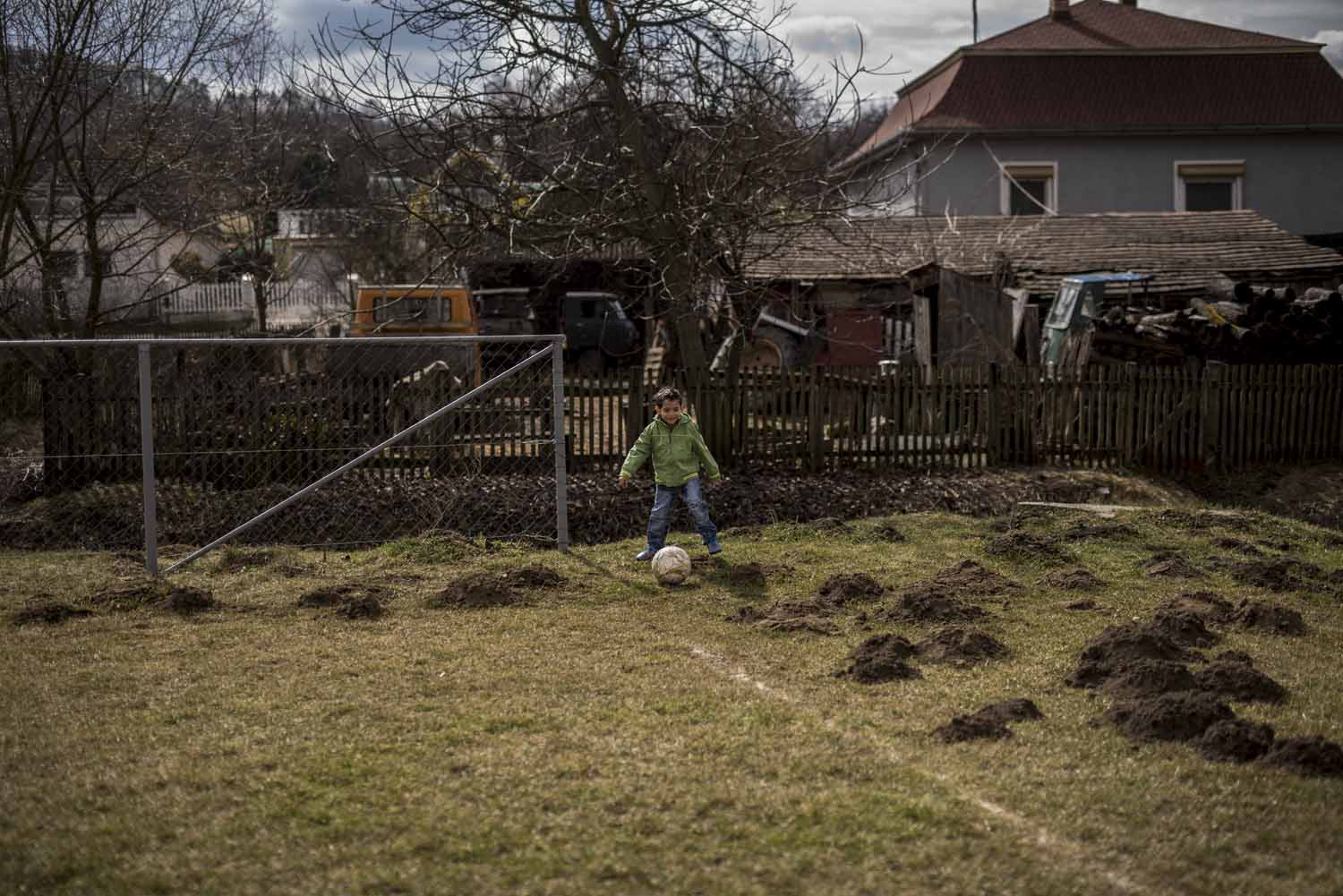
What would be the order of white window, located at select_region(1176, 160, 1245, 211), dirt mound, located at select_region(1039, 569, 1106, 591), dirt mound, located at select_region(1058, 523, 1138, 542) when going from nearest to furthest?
dirt mound, located at select_region(1039, 569, 1106, 591) → dirt mound, located at select_region(1058, 523, 1138, 542) → white window, located at select_region(1176, 160, 1245, 211)

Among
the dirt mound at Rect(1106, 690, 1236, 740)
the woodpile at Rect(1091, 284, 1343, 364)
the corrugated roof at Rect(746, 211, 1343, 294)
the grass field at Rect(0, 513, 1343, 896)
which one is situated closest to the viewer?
the grass field at Rect(0, 513, 1343, 896)

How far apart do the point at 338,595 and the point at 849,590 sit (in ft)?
10.8

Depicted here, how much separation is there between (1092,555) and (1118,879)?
5.79 meters

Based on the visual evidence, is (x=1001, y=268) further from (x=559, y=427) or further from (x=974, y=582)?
(x=974, y=582)

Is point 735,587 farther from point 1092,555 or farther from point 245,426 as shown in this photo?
point 245,426

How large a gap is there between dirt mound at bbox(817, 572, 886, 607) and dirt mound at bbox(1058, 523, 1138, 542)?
8.13 ft

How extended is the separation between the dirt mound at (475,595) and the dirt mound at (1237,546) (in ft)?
18.2

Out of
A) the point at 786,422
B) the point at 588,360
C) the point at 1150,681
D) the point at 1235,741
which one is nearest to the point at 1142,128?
the point at 588,360

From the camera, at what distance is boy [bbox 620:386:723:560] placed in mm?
9289

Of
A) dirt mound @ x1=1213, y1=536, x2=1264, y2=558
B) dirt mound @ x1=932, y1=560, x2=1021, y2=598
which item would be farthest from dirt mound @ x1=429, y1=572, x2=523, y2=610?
dirt mound @ x1=1213, y1=536, x2=1264, y2=558

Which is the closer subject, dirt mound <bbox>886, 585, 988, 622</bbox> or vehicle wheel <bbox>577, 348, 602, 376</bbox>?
dirt mound <bbox>886, 585, 988, 622</bbox>

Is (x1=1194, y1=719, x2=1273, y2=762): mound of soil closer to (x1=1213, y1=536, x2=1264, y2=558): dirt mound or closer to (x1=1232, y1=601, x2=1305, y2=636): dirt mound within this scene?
(x1=1232, y1=601, x2=1305, y2=636): dirt mound

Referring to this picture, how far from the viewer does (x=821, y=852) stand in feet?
13.0

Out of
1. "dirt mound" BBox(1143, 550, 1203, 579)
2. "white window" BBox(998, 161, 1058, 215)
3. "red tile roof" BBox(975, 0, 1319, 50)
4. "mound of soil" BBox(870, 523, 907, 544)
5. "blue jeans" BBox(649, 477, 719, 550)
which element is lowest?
"dirt mound" BBox(1143, 550, 1203, 579)
